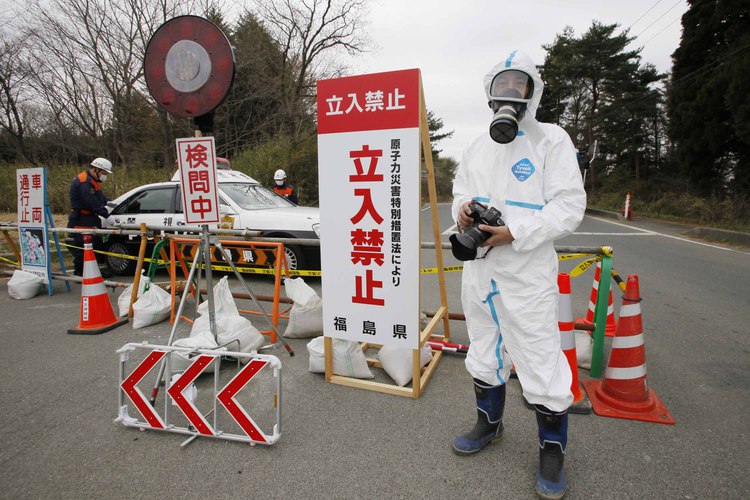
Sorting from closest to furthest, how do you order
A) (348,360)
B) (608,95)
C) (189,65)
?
(189,65) → (348,360) → (608,95)

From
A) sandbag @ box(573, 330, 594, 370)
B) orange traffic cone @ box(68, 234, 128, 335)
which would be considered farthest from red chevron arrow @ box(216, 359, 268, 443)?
orange traffic cone @ box(68, 234, 128, 335)

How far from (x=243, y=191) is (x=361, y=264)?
4.81m

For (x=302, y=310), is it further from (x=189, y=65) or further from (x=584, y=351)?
(x=584, y=351)

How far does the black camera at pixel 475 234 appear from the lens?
6.55 feet

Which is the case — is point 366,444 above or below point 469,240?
below

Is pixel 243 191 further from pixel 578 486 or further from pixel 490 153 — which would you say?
pixel 578 486

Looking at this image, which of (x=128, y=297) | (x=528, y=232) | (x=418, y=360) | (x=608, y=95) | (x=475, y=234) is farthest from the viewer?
(x=608, y=95)

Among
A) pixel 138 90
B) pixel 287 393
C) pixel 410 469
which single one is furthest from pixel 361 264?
pixel 138 90

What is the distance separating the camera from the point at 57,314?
16.9 ft

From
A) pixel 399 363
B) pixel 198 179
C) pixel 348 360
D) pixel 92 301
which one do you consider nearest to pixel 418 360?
pixel 399 363

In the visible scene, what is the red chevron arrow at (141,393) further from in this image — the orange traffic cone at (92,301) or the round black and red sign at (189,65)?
the orange traffic cone at (92,301)

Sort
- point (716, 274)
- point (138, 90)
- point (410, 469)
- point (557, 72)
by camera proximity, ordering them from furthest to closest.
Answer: point (557, 72) < point (138, 90) < point (716, 274) < point (410, 469)

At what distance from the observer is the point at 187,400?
2.53m

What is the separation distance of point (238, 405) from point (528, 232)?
1890 millimetres
